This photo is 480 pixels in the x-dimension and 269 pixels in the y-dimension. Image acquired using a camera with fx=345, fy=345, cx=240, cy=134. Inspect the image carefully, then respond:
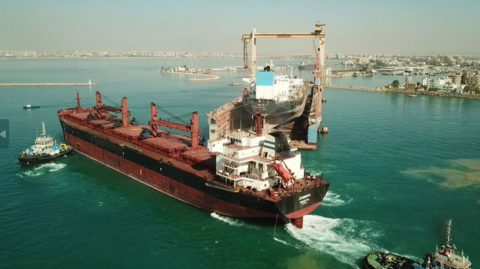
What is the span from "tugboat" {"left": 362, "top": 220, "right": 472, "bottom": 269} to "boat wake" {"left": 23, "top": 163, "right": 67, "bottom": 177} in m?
27.4

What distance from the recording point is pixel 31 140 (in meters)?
40.2

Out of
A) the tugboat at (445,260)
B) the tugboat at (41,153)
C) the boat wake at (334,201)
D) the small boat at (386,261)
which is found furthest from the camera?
the tugboat at (41,153)

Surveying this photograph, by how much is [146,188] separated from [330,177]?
1545 cm

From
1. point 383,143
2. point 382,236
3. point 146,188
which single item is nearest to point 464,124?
point 383,143

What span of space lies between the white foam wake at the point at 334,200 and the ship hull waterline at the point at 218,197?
3.25 m

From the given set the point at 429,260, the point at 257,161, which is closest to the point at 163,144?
the point at 257,161

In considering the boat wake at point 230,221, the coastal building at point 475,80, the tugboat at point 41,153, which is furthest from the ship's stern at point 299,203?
the coastal building at point 475,80

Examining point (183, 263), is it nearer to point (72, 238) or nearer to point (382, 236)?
point (72, 238)

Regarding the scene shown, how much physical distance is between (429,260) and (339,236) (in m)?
5.20

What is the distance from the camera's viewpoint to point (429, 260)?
1562 cm

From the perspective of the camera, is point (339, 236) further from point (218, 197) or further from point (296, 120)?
point (296, 120)

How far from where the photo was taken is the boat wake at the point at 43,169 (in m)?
30.1

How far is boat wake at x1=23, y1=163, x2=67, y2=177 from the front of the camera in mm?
30106

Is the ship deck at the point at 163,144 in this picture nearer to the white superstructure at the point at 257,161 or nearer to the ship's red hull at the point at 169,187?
the ship's red hull at the point at 169,187
